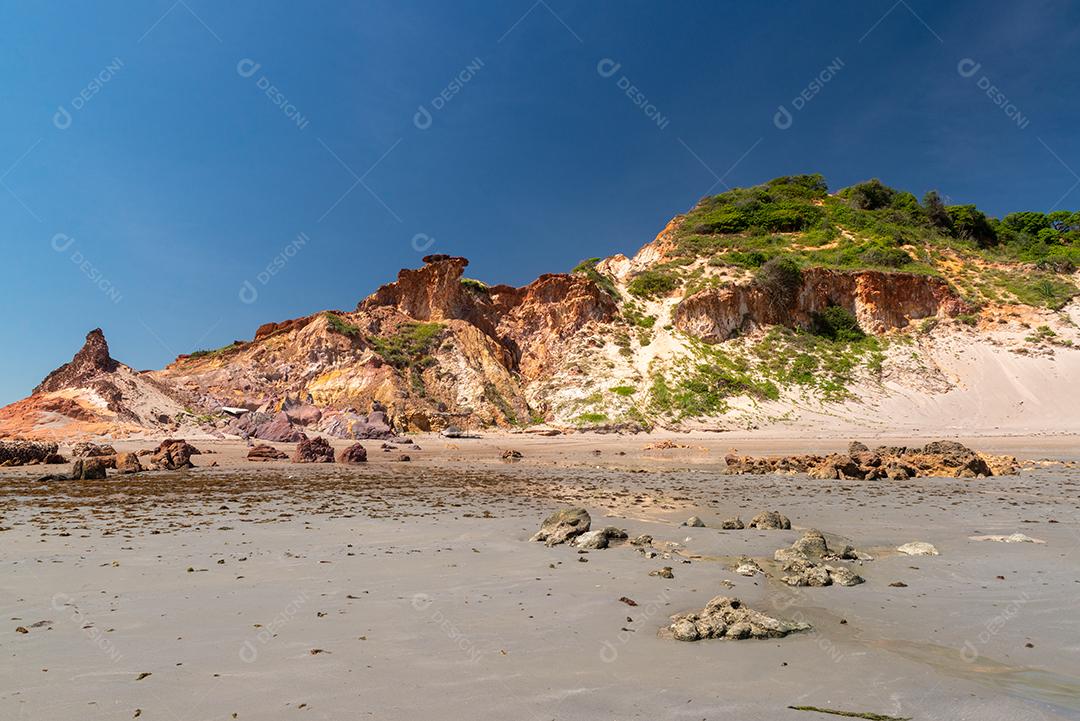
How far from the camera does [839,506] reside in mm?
10398

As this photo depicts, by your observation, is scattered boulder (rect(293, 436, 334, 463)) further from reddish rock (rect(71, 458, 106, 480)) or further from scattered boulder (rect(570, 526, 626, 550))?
scattered boulder (rect(570, 526, 626, 550))

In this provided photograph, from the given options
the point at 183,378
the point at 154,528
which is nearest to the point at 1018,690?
the point at 154,528

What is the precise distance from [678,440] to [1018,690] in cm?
2535

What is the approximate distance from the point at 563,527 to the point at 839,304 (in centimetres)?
4165

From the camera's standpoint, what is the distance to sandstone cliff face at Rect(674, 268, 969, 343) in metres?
40.6

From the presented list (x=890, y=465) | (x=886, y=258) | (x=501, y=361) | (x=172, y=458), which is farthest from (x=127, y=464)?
(x=886, y=258)

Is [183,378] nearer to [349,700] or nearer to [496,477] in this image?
[496,477]

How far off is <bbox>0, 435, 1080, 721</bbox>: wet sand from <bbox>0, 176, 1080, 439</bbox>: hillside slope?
2258 centimetres

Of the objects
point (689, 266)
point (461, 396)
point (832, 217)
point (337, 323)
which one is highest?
point (832, 217)

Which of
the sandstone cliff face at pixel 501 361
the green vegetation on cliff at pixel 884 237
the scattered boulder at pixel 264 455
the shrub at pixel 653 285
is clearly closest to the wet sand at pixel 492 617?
the scattered boulder at pixel 264 455

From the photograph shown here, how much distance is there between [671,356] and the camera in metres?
38.6

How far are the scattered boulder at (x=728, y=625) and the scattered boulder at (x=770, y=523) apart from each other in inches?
164
